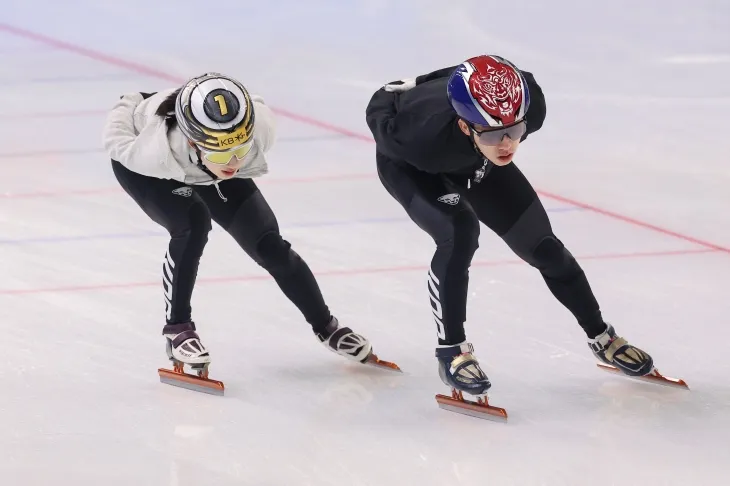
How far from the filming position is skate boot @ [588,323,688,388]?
465 cm

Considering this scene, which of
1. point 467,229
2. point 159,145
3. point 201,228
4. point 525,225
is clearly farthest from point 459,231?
point 159,145

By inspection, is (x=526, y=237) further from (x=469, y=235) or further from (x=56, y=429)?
(x=56, y=429)

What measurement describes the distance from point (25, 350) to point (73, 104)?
14.2 ft

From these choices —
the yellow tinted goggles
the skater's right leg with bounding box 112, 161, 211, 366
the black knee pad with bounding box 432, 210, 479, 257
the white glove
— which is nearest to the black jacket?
the white glove

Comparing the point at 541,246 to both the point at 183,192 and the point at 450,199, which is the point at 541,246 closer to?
the point at 450,199

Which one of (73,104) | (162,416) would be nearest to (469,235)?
(162,416)

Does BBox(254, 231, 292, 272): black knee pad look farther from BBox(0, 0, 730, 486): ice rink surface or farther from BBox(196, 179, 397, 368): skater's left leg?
BBox(0, 0, 730, 486): ice rink surface

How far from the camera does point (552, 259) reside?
455 cm

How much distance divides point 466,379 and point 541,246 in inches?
20.4

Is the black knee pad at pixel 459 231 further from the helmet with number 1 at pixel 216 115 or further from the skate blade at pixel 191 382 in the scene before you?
the skate blade at pixel 191 382

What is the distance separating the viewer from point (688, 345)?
504 centimetres

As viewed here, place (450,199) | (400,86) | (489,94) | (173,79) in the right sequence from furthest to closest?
(173,79)
(400,86)
(450,199)
(489,94)

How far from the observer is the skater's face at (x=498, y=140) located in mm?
4113

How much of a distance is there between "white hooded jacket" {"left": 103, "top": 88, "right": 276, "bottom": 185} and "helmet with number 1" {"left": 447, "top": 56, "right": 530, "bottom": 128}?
744 millimetres
